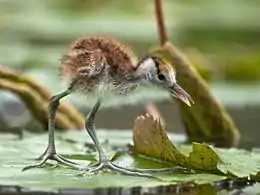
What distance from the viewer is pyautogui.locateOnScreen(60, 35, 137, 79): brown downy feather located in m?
3.01

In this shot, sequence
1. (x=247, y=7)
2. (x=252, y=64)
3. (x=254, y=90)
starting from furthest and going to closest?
(x=247, y=7)
(x=252, y=64)
(x=254, y=90)

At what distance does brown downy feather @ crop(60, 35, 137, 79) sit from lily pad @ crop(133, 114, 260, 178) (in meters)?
0.18

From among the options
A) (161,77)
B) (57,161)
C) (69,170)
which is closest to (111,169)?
(69,170)

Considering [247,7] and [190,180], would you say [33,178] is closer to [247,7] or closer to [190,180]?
[190,180]

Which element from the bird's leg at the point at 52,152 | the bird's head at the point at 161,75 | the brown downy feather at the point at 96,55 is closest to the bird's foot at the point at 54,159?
the bird's leg at the point at 52,152

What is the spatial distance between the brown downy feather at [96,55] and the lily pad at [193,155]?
7.3 inches

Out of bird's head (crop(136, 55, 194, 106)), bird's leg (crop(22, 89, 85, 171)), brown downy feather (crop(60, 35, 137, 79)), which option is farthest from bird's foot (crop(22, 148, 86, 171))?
bird's head (crop(136, 55, 194, 106))

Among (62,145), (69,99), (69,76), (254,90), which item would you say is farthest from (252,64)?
(69,76)

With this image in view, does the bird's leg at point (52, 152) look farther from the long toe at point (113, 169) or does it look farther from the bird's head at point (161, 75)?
the bird's head at point (161, 75)

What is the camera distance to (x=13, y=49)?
6.58 m

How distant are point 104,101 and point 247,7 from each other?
279 inches

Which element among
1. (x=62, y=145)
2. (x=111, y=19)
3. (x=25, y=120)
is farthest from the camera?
(x=111, y=19)

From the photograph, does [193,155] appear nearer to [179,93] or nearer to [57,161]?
[179,93]

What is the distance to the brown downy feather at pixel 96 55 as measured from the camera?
301 cm
